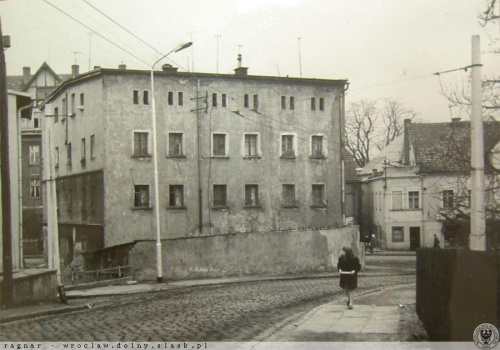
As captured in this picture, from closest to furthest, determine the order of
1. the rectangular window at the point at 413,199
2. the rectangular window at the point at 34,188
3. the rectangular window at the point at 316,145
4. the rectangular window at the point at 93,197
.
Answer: the rectangular window at the point at 34,188 < the rectangular window at the point at 316,145 < the rectangular window at the point at 93,197 < the rectangular window at the point at 413,199

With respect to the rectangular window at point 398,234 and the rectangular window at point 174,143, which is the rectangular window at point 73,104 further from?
the rectangular window at point 398,234

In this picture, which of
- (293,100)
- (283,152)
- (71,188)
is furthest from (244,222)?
(71,188)

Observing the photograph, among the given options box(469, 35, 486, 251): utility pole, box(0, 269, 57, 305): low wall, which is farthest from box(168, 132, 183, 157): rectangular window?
box(469, 35, 486, 251): utility pole

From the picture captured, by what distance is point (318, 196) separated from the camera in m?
40.4

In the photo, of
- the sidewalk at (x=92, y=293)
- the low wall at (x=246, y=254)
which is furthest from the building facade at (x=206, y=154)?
the sidewalk at (x=92, y=293)

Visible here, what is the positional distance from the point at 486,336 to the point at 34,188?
112 ft

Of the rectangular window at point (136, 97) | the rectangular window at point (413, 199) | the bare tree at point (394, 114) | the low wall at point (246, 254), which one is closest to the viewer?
the bare tree at point (394, 114)

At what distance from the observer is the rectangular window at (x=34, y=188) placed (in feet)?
124

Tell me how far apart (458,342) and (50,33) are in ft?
33.7

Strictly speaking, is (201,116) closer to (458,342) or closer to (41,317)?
(41,317)

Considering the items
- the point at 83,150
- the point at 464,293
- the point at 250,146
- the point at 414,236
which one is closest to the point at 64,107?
the point at 83,150

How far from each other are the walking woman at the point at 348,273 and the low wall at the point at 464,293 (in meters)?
5.47

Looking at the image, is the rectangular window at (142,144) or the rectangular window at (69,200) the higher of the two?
the rectangular window at (142,144)

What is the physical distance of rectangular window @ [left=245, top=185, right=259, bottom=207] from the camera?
40000 mm
